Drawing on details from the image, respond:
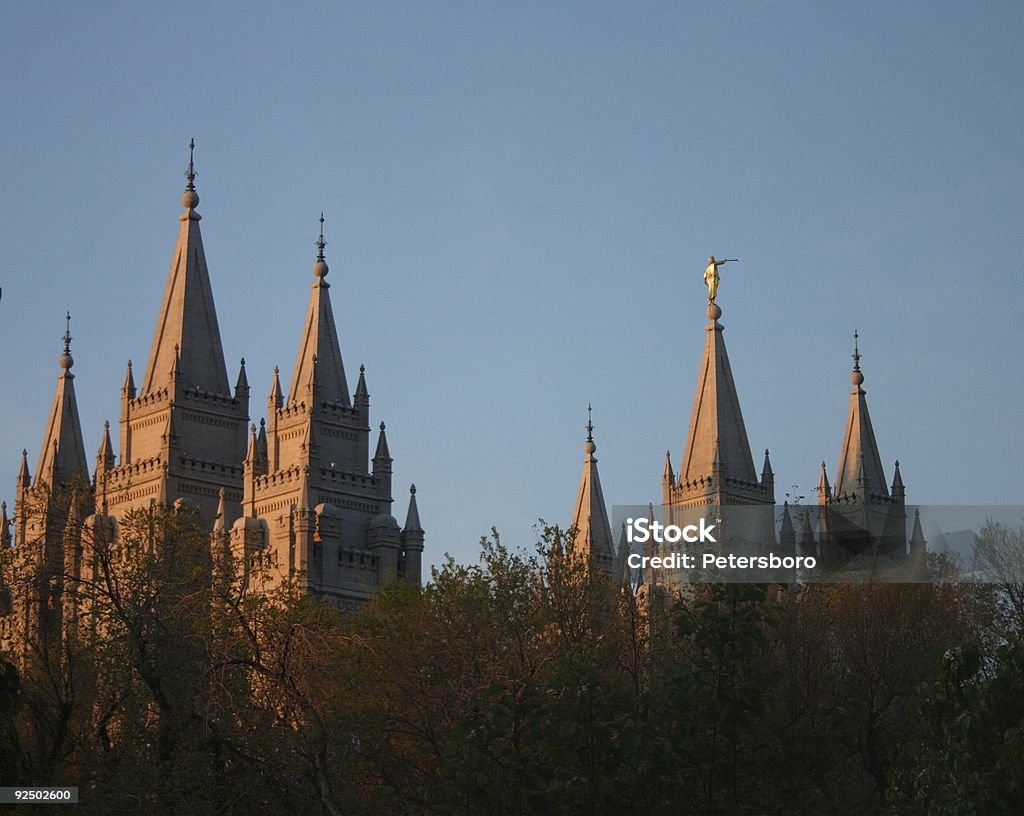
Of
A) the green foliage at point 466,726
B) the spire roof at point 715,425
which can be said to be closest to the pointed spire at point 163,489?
the spire roof at point 715,425

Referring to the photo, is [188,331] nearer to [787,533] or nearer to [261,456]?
[261,456]

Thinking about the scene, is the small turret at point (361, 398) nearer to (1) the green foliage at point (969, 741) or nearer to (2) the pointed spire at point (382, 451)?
(2) the pointed spire at point (382, 451)

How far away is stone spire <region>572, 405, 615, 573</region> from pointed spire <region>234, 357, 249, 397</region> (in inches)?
504

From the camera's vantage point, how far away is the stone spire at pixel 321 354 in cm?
7606

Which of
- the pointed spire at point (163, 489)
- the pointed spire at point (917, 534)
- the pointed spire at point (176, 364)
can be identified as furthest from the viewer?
the pointed spire at point (176, 364)

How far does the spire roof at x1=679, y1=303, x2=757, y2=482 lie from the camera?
272ft

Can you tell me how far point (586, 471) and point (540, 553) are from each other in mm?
36383

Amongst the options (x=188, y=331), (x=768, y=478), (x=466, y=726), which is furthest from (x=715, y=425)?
(x=466, y=726)

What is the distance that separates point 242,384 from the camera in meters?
78.6

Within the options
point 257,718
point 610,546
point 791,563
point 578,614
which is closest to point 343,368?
point 610,546

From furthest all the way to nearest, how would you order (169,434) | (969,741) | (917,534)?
(917,534), (169,434), (969,741)

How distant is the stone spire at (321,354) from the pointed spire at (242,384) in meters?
2.27

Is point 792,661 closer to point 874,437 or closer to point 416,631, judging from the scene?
point 416,631

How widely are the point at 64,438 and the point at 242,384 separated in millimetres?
8635
